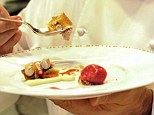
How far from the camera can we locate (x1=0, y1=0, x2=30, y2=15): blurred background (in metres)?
1.37

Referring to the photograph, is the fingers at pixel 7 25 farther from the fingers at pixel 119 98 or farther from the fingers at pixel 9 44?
the fingers at pixel 119 98

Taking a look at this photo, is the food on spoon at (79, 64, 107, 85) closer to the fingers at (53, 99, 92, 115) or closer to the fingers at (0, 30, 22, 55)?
the fingers at (53, 99, 92, 115)

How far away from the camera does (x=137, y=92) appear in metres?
0.65

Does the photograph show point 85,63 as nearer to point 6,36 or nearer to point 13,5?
point 6,36

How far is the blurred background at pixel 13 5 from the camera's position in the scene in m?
1.37

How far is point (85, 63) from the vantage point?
718 mm

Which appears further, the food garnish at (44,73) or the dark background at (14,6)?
the dark background at (14,6)

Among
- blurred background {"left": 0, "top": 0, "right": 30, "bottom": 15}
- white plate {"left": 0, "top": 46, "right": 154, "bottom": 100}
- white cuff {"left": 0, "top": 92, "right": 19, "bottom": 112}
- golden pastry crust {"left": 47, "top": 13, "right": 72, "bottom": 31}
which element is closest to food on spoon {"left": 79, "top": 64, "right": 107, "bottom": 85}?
white plate {"left": 0, "top": 46, "right": 154, "bottom": 100}

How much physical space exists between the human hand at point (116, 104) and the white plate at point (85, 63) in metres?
0.03

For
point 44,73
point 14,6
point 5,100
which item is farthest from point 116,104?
point 14,6

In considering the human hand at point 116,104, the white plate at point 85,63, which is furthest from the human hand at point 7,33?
the human hand at point 116,104

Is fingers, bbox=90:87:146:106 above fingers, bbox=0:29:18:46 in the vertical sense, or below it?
below

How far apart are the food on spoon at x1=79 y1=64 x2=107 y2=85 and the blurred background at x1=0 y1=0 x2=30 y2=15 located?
2.77 ft

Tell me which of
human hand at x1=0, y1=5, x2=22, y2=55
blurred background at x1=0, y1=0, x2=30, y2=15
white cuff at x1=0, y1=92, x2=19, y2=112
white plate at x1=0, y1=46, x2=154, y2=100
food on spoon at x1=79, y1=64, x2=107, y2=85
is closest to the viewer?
white plate at x1=0, y1=46, x2=154, y2=100
